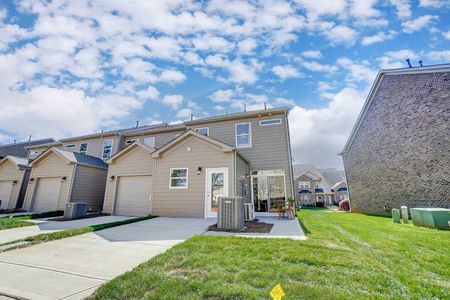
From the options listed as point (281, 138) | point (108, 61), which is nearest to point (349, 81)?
point (281, 138)

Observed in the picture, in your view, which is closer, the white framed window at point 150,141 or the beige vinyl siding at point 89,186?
the beige vinyl siding at point 89,186

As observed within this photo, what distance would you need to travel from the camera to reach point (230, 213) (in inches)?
269

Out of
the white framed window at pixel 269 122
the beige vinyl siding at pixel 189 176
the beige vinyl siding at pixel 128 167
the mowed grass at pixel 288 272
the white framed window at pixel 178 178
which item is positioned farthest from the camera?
the white framed window at pixel 269 122

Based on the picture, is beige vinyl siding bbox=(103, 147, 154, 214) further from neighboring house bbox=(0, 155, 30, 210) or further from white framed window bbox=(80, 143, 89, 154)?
neighboring house bbox=(0, 155, 30, 210)

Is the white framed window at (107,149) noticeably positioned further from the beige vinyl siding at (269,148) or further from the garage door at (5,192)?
the beige vinyl siding at (269,148)

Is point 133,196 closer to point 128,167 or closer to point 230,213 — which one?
point 128,167

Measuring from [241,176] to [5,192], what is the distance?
1802 cm

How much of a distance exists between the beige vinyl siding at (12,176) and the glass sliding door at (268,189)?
667 inches

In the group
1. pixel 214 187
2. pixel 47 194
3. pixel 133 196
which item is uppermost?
pixel 214 187

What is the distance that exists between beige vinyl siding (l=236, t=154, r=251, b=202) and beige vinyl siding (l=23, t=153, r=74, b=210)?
10.4m

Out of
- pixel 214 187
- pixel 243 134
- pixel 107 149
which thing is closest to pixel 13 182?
pixel 107 149

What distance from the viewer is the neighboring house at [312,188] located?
1435 inches

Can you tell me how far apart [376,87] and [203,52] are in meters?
13.0

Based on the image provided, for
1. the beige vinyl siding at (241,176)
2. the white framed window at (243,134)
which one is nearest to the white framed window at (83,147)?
the white framed window at (243,134)
